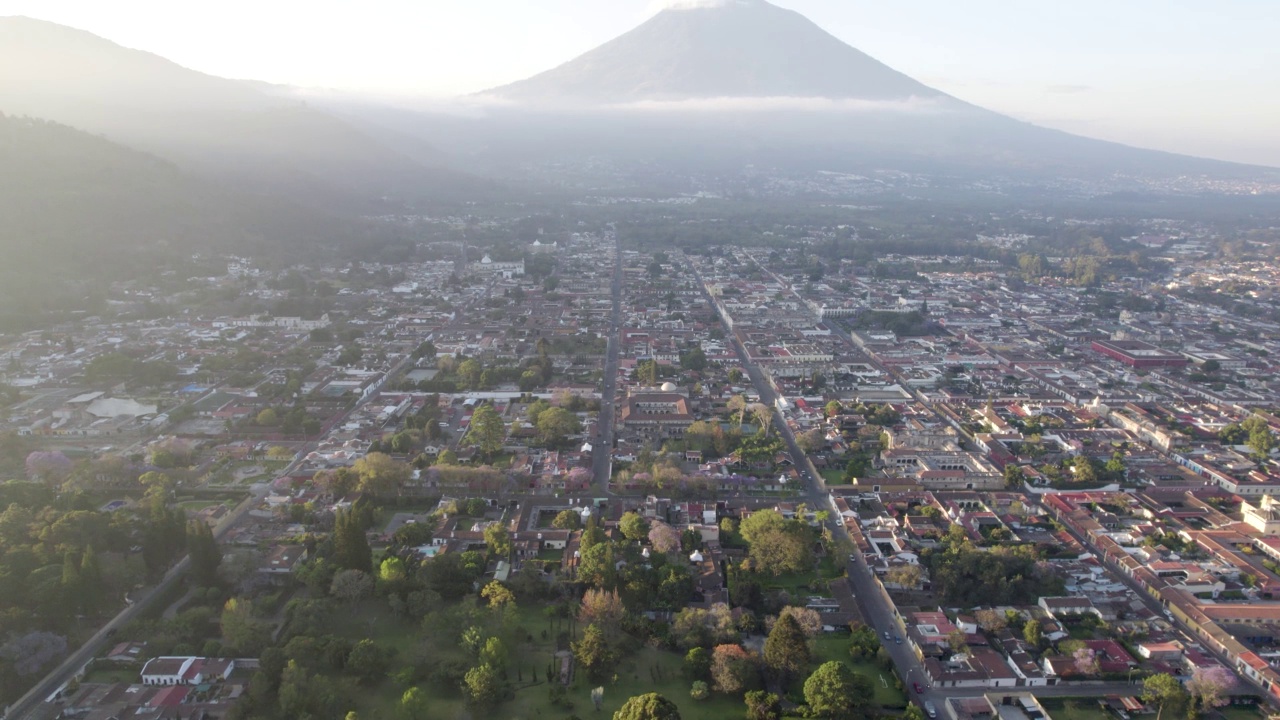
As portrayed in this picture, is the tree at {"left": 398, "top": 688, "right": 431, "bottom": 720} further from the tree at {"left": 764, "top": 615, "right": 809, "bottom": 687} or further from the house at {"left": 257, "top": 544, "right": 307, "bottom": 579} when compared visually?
the tree at {"left": 764, "top": 615, "right": 809, "bottom": 687}

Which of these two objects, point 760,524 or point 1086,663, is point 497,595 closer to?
point 760,524

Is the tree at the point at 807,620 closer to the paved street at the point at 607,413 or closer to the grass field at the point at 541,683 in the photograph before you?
the grass field at the point at 541,683

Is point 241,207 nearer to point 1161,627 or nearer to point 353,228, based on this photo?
point 353,228

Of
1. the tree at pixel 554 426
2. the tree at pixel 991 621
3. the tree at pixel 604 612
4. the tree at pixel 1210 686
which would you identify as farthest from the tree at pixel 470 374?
the tree at pixel 1210 686

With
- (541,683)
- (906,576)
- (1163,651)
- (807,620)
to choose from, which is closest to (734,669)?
(807,620)

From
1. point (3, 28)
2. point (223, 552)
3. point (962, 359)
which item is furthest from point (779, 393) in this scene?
point (3, 28)
